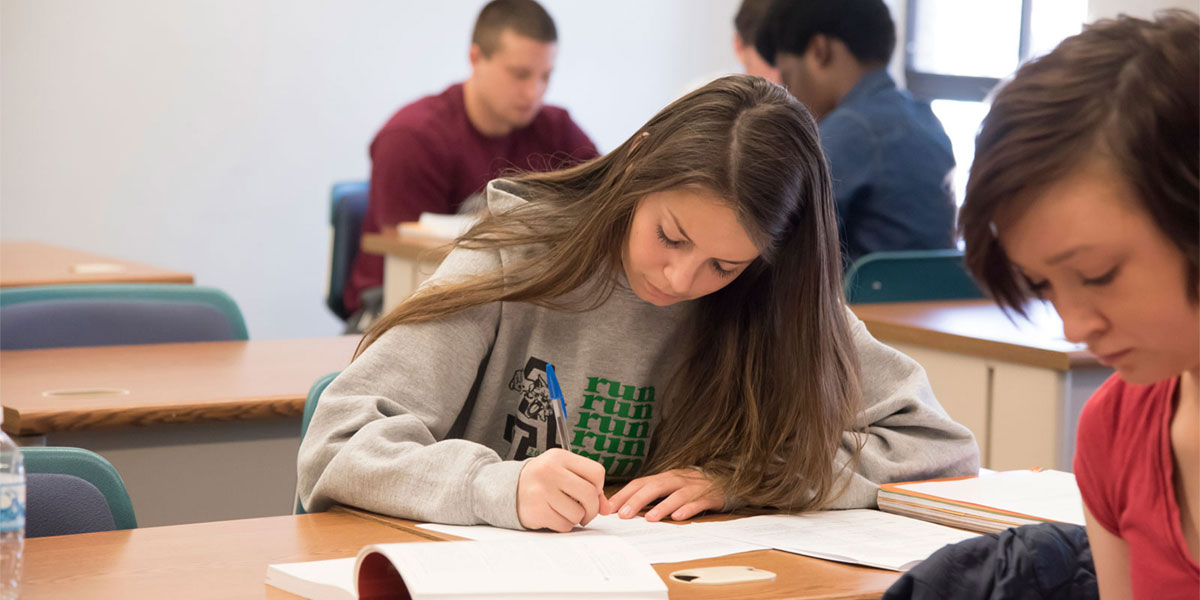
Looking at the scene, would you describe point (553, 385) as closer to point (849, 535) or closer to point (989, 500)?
point (849, 535)

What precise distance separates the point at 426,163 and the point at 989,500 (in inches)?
119

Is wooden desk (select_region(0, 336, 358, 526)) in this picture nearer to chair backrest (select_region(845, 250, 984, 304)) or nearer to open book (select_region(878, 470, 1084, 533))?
open book (select_region(878, 470, 1084, 533))

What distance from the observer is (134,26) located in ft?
15.8

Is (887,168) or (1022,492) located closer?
(1022,492)

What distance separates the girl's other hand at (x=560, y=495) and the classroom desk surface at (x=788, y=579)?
8 centimetres

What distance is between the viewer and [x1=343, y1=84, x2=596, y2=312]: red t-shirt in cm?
413

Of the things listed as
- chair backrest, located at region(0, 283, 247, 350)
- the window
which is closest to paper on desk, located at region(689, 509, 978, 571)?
chair backrest, located at region(0, 283, 247, 350)

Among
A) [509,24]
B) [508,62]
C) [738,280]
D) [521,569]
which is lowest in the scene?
[521,569]

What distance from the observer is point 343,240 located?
4.38m

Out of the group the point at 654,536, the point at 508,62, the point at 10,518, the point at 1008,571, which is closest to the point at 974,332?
the point at 654,536

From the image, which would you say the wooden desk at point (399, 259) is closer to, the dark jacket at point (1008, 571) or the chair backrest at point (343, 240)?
the chair backrest at point (343, 240)

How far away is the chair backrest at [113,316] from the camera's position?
230 centimetres

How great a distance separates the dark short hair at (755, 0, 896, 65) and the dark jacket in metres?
2.31

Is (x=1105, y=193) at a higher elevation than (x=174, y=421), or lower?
higher
